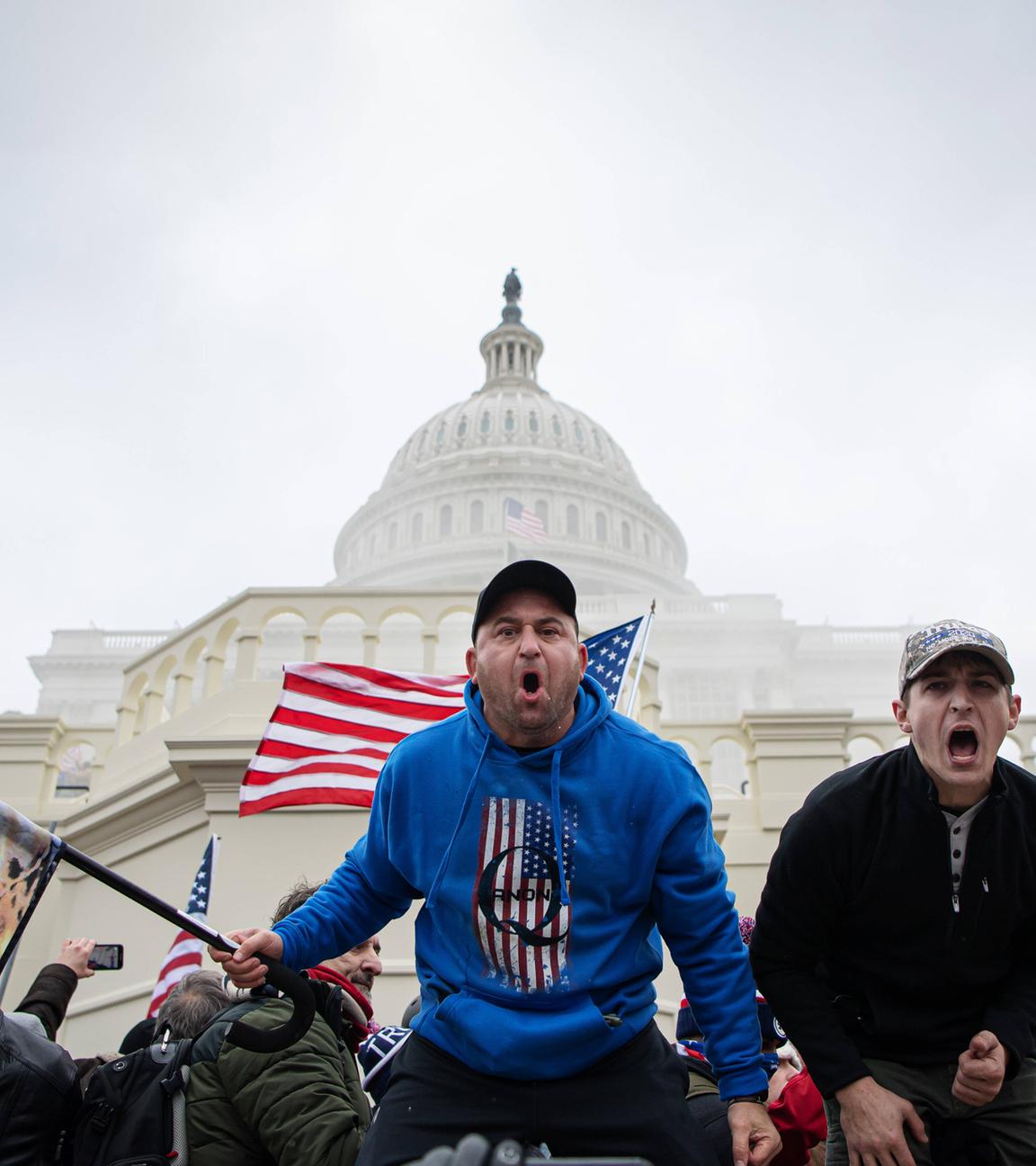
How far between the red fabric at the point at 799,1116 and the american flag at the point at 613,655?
3.79 meters

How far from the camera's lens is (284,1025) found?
101 inches

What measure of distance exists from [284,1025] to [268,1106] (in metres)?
0.79

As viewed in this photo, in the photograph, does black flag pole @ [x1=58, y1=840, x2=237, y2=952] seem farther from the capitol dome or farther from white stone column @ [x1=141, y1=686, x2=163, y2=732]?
the capitol dome

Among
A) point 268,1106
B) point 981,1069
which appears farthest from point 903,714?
point 268,1106

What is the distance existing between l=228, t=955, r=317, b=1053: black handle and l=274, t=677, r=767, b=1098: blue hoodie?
0.41 feet

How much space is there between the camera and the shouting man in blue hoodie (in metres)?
2.47

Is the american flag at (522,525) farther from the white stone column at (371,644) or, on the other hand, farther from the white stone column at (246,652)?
the white stone column at (246,652)

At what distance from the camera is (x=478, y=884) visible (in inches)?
104

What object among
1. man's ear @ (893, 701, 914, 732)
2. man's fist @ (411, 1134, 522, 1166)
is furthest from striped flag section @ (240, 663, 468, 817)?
man's fist @ (411, 1134, 522, 1166)

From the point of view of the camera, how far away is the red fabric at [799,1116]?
3.55 meters

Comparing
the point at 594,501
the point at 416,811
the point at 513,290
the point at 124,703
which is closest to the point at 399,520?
the point at 594,501

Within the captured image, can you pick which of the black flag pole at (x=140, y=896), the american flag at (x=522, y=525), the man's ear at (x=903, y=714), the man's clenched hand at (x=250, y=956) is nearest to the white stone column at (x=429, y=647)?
the man's ear at (x=903, y=714)

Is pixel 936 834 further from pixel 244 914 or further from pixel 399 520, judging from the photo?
pixel 399 520

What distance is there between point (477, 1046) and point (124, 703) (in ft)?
28.6
